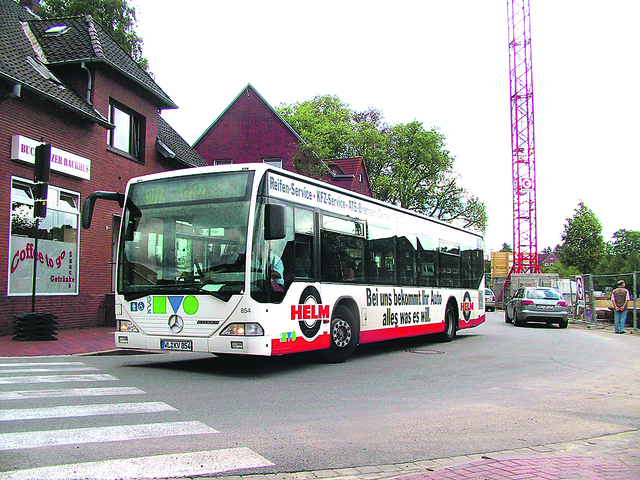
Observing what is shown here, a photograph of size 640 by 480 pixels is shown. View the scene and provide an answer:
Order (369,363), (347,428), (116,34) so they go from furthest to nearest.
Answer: (116,34), (369,363), (347,428)

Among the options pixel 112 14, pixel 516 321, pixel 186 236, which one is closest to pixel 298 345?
pixel 186 236

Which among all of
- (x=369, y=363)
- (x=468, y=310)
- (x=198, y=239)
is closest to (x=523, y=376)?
(x=369, y=363)

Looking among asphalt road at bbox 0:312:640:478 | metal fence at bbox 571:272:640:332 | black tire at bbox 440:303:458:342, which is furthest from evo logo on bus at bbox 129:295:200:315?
metal fence at bbox 571:272:640:332

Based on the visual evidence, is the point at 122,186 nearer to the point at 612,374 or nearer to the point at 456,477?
the point at 612,374

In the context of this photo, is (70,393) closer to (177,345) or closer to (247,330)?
(177,345)

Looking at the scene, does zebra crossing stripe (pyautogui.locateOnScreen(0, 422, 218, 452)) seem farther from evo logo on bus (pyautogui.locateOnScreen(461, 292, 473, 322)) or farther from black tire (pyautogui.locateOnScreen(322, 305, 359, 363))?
evo logo on bus (pyautogui.locateOnScreen(461, 292, 473, 322))

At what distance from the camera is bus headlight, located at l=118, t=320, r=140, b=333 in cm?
919

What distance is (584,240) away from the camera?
175 feet

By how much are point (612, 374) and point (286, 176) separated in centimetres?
631

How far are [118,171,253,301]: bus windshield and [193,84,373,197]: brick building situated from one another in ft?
94.9

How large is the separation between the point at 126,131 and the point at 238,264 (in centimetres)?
1261

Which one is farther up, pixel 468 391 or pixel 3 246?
pixel 3 246

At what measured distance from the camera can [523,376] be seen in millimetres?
9609

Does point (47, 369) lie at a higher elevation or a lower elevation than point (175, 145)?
lower
